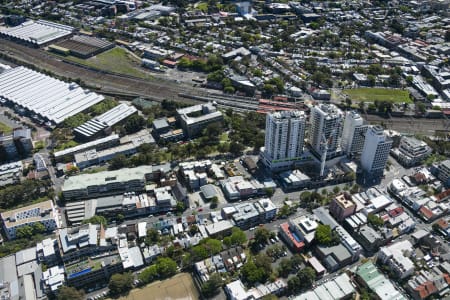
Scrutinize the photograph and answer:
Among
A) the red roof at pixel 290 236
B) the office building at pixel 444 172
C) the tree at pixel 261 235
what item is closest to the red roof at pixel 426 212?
the office building at pixel 444 172

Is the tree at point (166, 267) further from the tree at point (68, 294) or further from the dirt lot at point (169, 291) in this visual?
the tree at point (68, 294)

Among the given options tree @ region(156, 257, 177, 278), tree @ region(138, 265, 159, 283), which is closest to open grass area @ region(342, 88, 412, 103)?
tree @ region(156, 257, 177, 278)

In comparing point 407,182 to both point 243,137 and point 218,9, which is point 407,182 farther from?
point 218,9

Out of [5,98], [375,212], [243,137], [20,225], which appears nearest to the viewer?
[20,225]

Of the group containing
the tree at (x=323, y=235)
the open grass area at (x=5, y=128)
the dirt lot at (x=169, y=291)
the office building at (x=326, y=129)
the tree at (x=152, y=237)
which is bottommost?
the dirt lot at (x=169, y=291)

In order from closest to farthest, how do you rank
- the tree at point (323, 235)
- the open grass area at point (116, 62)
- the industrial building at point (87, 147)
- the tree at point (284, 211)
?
the tree at point (323, 235) < the tree at point (284, 211) < the industrial building at point (87, 147) < the open grass area at point (116, 62)

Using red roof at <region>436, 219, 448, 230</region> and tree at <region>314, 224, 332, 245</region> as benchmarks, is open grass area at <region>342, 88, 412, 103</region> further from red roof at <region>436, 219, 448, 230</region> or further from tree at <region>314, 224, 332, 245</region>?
tree at <region>314, 224, 332, 245</region>

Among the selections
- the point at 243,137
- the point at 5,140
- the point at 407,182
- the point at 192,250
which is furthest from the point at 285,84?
the point at 5,140

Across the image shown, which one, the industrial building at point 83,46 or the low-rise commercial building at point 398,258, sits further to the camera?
the industrial building at point 83,46
